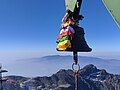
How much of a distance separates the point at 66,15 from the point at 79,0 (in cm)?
33

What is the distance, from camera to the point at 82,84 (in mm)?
190750

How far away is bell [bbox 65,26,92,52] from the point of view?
2.40 metres

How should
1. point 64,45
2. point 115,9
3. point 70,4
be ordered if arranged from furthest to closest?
point 64,45 < point 70,4 < point 115,9

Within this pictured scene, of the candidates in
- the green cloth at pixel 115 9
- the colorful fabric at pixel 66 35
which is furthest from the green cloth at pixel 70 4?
the green cloth at pixel 115 9

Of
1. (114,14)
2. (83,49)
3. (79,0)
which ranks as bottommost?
(83,49)

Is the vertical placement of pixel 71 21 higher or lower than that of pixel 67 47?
higher

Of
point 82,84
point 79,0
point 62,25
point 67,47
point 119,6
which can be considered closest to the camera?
point 119,6

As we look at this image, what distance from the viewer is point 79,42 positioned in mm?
2455

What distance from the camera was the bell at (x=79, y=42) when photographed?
94.5 inches

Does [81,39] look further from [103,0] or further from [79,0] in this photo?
[103,0]

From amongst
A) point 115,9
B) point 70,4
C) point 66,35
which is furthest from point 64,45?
point 115,9

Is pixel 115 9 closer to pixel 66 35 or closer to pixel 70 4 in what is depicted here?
pixel 70 4

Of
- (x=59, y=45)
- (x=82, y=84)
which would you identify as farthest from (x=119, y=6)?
(x=82, y=84)

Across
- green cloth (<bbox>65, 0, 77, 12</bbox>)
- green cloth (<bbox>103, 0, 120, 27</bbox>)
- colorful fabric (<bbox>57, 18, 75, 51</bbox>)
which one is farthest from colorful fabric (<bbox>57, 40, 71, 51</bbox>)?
Answer: green cloth (<bbox>103, 0, 120, 27</bbox>)
